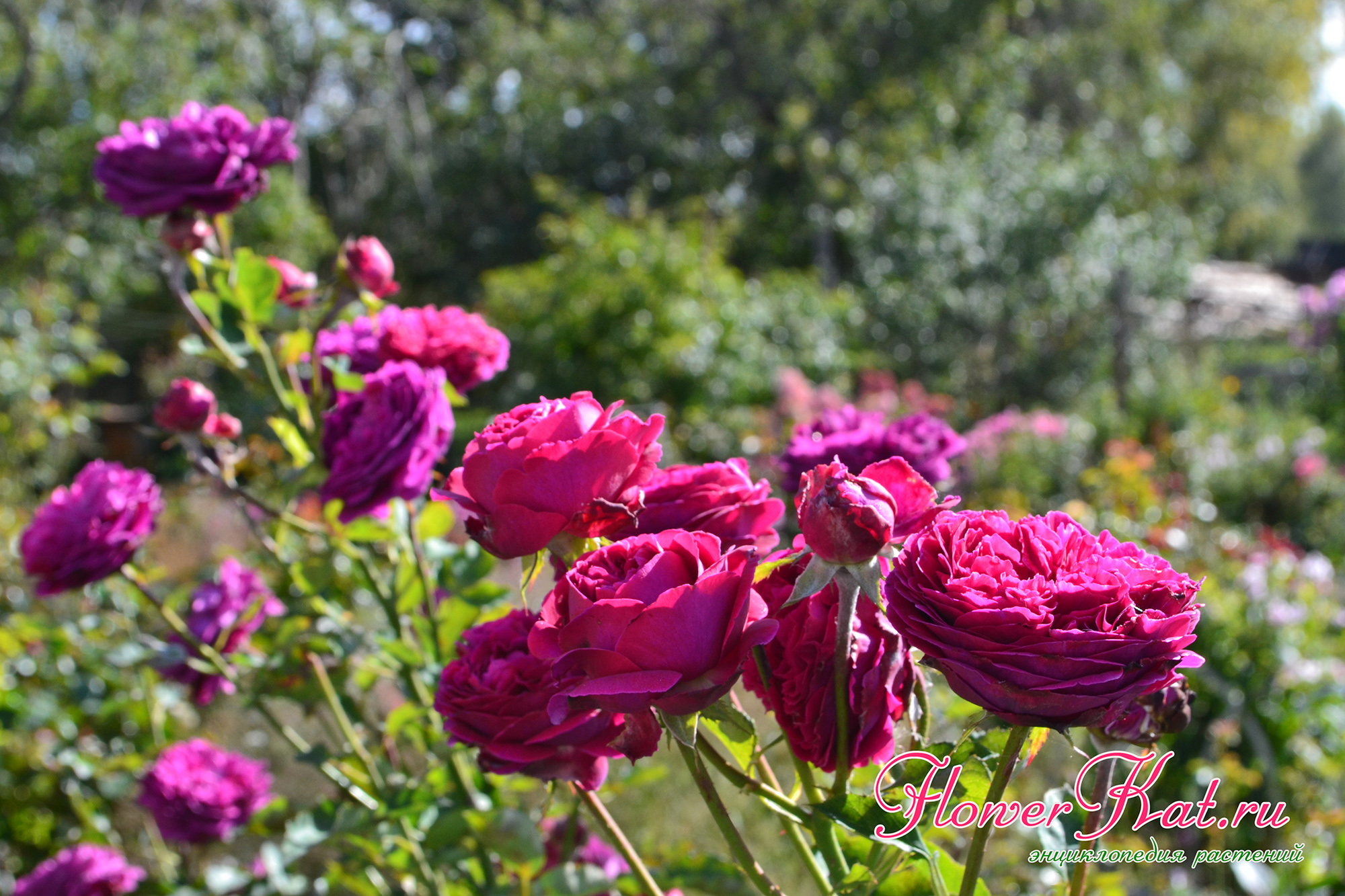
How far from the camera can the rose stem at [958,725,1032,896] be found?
0.46 meters

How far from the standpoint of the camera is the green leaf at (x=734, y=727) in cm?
49

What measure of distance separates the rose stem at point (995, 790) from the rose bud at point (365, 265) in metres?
0.69

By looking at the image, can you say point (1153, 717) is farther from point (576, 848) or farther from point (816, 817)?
point (576, 848)

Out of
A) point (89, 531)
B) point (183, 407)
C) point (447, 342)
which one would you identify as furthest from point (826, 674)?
point (89, 531)

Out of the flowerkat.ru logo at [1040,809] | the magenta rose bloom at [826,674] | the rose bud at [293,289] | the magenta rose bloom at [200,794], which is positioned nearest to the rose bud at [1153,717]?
the flowerkat.ru logo at [1040,809]

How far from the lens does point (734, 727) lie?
1.62ft

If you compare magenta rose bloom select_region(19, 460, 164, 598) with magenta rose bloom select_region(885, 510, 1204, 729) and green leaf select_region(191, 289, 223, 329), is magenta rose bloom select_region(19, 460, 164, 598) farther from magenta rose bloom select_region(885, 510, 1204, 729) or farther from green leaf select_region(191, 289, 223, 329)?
magenta rose bloom select_region(885, 510, 1204, 729)

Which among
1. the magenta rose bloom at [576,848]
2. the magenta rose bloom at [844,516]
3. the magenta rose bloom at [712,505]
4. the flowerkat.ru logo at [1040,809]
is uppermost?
the magenta rose bloom at [844,516]

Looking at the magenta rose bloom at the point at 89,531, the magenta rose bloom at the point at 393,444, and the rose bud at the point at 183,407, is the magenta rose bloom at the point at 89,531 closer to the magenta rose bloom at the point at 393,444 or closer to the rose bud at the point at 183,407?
the rose bud at the point at 183,407

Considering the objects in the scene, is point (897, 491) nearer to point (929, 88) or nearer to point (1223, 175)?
point (929, 88)

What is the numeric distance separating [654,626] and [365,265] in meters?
0.62

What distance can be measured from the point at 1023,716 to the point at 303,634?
851mm

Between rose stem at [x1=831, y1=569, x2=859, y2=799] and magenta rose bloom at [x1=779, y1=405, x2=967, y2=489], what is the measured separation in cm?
25

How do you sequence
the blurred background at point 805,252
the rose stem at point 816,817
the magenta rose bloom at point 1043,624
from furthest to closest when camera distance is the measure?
the blurred background at point 805,252
the rose stem at point 816,817
the magenta rose bloom at point 1043,624
